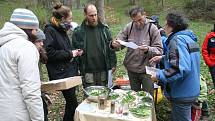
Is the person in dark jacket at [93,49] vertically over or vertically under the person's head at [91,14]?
under

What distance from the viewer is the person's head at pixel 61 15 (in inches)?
177

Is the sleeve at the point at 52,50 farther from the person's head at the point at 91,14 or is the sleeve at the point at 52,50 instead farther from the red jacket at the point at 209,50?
the red jacket at the point at 209,50

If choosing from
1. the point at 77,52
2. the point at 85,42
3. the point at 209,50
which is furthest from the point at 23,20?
the point at 209,50

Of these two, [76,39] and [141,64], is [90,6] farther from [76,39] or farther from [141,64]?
[141,64]

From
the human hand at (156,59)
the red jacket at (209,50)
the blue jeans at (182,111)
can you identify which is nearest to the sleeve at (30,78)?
the blue jeans at (182,111)

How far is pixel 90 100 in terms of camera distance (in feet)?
13.9

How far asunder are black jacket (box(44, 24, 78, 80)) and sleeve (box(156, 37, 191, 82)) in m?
1.55

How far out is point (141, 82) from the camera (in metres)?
5.26

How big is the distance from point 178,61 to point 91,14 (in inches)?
67.1

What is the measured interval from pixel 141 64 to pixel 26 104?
2.44 metres

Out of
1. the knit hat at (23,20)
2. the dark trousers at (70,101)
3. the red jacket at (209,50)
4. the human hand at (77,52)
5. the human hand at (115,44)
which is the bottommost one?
the dark trousers at (70,101)

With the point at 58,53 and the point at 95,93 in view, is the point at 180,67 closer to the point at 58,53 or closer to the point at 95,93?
the point at 95,93

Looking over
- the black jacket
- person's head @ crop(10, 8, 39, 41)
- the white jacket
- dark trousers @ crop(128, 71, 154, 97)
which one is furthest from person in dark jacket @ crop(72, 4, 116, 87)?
the white jacket

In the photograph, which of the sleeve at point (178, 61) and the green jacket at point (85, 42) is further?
the green jacket at point (85, 42)
